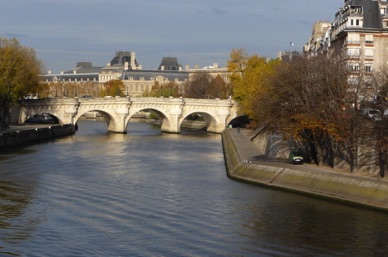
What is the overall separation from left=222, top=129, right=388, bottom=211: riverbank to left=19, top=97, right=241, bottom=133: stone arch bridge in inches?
1871

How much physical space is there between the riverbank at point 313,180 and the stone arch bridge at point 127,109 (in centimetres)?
4753

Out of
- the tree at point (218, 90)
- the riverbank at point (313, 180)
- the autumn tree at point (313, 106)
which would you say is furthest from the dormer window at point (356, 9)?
the tree at point (218, 90)

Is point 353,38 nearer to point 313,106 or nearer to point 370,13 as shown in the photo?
point 370,13

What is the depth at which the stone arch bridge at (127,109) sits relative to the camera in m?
99.2


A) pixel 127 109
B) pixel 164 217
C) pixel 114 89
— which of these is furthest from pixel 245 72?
pixel 114 89

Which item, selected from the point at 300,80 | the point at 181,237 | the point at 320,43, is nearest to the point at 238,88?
the point at 320,43

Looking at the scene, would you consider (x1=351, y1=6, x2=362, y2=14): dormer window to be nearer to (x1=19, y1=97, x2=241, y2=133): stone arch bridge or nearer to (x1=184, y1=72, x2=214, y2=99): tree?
(x1=19, y1=97, x2=241, y2=133): stone arch bridge

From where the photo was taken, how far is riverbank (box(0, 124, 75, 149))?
236ft

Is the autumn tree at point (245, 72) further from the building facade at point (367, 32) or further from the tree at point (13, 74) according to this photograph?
the tree at point (13, 74)

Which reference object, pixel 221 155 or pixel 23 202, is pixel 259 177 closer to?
pixel 23 202

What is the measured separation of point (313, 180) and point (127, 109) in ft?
201

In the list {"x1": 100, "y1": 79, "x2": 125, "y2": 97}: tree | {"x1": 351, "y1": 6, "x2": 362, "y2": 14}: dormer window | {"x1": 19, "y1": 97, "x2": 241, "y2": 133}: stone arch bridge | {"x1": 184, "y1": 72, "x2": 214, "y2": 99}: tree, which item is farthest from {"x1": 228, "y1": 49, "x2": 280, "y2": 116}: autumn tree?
{"x1": 100, "y1": 79, "x2": 125, "y2": 97}: tree

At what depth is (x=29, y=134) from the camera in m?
79.0

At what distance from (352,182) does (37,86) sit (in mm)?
64245
